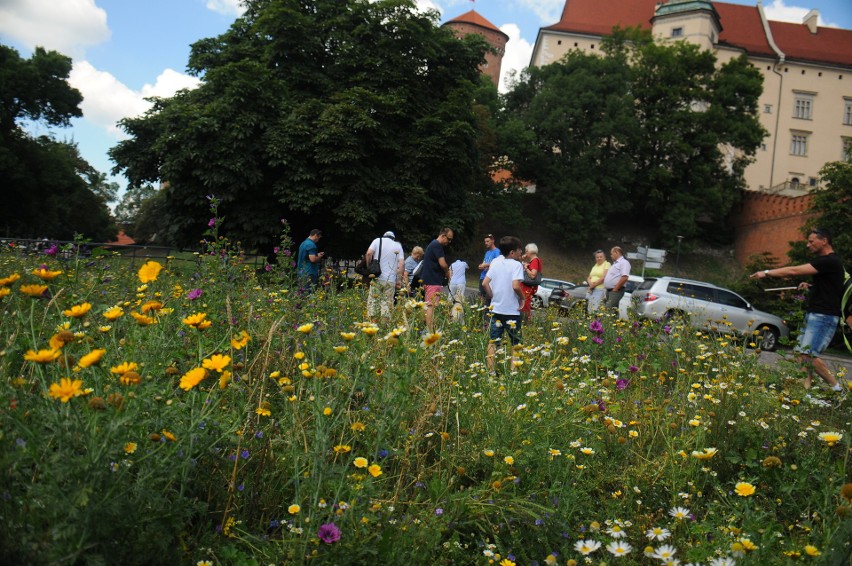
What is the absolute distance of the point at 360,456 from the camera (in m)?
2.81

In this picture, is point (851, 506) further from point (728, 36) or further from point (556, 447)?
point (728, 36)

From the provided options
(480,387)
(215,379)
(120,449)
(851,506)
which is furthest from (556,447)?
(120,449)

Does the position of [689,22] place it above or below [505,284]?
above

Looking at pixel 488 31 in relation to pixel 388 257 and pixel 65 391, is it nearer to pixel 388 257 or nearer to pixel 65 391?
pixel 388 257

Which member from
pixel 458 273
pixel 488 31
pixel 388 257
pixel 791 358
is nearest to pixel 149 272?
pixel 791 358

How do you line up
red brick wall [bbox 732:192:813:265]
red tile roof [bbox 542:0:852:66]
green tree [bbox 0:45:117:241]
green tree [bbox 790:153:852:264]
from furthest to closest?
1. red tile roof [bbox 542:0:852:66]
2. red brick wall [bbox 732:192:813:265]
3. green tree [bbox 0:45:117:241]
4. green tree [bbox 790:153:852:264]

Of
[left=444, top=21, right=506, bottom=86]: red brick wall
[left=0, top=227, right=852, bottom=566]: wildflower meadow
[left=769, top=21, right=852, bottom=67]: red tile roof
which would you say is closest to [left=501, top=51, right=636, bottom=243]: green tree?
[left=769, top=21, right=852, bottom=67]: red tile roof

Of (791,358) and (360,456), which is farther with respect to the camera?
(791,358)

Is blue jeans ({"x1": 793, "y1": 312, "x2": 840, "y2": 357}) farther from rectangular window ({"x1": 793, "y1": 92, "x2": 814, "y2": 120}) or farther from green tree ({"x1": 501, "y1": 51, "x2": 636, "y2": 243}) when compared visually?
rectangular window ({"x1": 793, "y1": 92, "x2": 814, "y2": 120})

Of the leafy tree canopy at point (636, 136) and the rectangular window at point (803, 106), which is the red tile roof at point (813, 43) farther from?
the leafy tree canopy at point (636, 136)

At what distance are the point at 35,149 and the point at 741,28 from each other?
60.7 meters

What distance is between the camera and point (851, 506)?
2215 mm

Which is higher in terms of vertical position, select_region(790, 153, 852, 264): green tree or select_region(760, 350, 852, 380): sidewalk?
select_region(790, 153, 852, 264): green tree

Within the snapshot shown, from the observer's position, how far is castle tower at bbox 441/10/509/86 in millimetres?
75688
